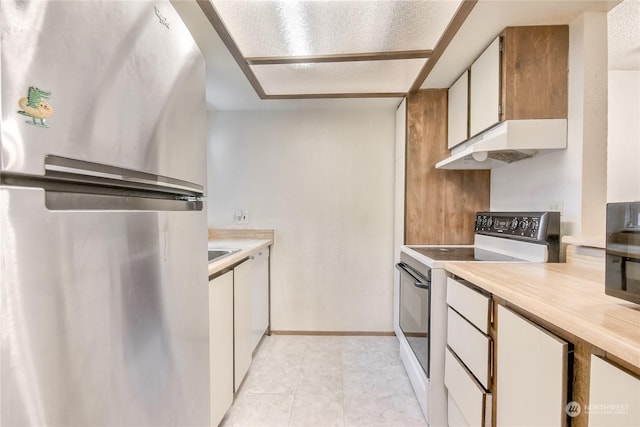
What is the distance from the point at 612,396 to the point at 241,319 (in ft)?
5.36

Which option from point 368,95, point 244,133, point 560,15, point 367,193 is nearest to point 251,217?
point 244,133

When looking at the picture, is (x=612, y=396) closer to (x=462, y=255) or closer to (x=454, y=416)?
(x=454, y=416)

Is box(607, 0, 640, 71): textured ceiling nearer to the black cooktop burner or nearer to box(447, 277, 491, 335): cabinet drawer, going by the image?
the black cooktop burner

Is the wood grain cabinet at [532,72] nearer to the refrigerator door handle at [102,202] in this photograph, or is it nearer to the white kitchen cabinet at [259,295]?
the refrigerator door handle at [102,202]

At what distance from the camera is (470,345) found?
3.91ft

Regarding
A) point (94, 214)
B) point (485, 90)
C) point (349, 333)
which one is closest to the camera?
point (94, 214)

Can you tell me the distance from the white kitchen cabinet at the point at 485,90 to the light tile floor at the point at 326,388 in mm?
1748

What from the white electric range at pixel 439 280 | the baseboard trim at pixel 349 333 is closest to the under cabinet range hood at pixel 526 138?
the white electric range at pixel 439 280

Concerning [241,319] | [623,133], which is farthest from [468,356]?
[623,133]

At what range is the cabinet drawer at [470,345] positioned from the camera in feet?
3.52

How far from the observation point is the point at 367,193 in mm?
2604

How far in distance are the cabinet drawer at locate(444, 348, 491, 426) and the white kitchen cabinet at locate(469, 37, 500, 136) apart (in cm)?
131

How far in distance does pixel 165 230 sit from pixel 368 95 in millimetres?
1919

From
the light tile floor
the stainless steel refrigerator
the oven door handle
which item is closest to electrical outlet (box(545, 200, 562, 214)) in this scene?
the oven door handle
